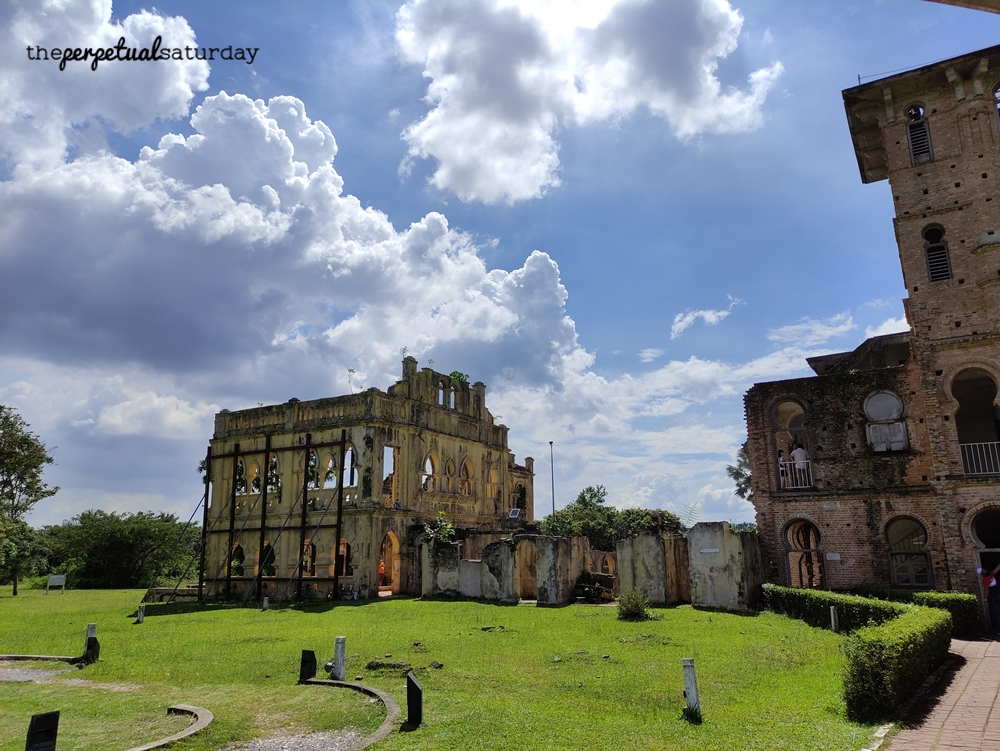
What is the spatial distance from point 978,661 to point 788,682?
4.88 meters

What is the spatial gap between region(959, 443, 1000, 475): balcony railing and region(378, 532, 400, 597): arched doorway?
2107 cm

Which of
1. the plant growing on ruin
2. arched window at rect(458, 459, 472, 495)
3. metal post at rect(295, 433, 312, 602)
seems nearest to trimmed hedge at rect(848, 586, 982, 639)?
the plant growing on ruin

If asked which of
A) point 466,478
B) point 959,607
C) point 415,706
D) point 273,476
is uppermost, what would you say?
point 273,476

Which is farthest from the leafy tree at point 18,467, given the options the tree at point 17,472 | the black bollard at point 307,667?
the black bollard at point 307,667

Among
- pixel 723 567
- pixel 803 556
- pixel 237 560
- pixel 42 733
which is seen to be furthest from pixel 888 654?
pixel 237 560

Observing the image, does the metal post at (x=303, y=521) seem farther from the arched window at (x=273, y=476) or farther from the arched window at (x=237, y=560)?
the arched window at (x=237, y=560)

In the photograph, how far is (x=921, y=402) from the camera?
20.9m

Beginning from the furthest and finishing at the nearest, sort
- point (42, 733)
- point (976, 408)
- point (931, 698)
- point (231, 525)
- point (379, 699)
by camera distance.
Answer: point (231, 525) → point (976, 408) → point (379, 699) → point (931, 698) → point (42, 733)

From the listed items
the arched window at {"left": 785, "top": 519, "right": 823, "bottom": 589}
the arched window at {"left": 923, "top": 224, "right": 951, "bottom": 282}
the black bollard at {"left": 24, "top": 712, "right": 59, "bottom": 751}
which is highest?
the arched window at {"left": 923, "top": 224, "right": 951, "bottom": 282}

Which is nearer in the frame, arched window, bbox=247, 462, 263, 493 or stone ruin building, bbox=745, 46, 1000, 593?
stone ruin building, bbox=745, 46, 1000, 593

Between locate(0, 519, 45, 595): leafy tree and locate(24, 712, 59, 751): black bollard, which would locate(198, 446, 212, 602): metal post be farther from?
locate(24, 712, 59, 751): black bollard

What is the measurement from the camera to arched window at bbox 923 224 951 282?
21.2 m

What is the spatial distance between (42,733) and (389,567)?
86.9 ft

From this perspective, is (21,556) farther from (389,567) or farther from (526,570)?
(526,570)
